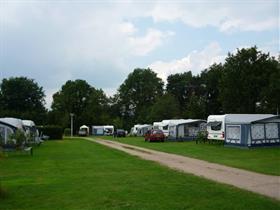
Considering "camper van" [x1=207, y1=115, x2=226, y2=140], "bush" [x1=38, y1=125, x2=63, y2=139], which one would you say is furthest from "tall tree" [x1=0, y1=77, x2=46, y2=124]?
"camper van" [x1=207, y1=115, x2=226, y2=140]

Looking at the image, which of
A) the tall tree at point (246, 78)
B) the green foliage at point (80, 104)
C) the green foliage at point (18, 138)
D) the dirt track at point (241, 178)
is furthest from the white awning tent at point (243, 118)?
the green foliage at point (80, 104)

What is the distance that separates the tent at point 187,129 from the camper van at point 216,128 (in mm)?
7966

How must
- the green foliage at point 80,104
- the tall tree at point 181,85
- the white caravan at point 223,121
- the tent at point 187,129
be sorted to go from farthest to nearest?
the tall tree at point 181,85 → the green foliage at point 80,104 → the tent at point 187,129 → the white caravan at point 223,121

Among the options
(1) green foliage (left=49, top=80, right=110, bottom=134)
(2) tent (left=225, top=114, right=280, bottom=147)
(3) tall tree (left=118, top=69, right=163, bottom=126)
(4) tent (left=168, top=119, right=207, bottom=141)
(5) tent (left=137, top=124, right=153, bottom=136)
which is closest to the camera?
(2) tent (left=225, top=114, right=280, bottom=147)

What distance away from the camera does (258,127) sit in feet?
112

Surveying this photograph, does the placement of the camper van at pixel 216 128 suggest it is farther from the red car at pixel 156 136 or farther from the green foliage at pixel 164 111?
the green foliage at pixel 164 111

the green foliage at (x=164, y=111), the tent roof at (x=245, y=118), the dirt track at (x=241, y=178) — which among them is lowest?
the dirt track at (x=241, y=178)

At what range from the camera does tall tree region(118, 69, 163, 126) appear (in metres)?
113

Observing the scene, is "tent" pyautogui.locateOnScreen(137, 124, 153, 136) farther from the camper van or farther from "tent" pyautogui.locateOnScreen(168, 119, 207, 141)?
the camper van

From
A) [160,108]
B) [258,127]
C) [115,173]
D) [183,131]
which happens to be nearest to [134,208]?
[115,173]

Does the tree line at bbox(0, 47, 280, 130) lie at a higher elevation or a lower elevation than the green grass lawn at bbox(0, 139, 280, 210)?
higher

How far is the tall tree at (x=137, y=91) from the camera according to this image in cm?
11269

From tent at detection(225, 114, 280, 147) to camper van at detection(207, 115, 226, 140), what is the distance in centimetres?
257

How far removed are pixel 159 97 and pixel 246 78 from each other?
40651mm
